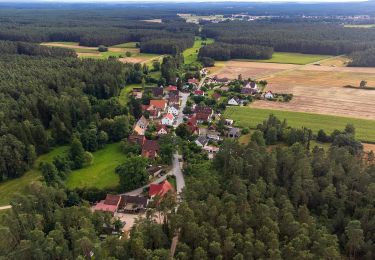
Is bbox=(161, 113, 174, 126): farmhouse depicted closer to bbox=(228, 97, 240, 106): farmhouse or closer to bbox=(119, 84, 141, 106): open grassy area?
bbox=(119, 84, 141, 106): open grassy area

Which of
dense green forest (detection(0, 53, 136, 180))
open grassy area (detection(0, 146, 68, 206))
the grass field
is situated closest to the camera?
open grassy area (detection(0, 146, 68, 206))

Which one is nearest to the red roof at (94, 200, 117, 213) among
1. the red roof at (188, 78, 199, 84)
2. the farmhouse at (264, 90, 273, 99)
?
the farmhouse at (264, 90, 273, 99)

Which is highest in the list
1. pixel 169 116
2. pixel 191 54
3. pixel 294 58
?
pixel 294 58

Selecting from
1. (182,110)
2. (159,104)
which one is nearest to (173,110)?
(182,110)

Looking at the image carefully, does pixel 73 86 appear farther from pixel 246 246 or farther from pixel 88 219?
pixel 246 246

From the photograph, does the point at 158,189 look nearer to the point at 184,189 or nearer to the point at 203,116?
the point at 184,189
